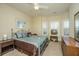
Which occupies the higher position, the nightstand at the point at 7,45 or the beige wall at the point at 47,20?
the beige wall at the point at 47,20

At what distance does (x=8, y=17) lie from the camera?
3598 millimetres

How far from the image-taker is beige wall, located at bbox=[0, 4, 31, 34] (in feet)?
10.7

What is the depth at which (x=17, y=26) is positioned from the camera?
4.32 meters

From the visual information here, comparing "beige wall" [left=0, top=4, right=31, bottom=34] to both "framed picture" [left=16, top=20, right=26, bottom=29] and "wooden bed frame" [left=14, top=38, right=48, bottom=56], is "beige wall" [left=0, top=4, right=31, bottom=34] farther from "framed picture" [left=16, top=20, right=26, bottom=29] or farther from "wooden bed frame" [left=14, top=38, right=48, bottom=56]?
"wooden bed frame" [left=14, top=38, right=48, bottom=56]

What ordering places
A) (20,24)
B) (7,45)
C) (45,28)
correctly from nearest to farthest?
(7,45)
(20,24)
(45,28)

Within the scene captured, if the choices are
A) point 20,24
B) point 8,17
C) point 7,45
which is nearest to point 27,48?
point 7,45

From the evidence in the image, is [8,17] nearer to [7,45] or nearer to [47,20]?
[7,45]

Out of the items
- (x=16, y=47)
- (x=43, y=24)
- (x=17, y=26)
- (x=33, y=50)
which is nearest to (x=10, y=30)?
(x=17, y=26)

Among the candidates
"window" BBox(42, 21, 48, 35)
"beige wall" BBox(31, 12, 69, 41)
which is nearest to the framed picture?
"beige wall" BBox(31, 12, 69, 41)

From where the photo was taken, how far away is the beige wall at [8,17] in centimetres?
327

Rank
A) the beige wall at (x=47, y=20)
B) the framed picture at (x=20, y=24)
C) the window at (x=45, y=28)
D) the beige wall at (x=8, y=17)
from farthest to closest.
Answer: the window at (x=45, y=28), the beige wall at (x=47, y=20), the framed picture at (x=20, y=24), the beige wall at (x=8, y=17)

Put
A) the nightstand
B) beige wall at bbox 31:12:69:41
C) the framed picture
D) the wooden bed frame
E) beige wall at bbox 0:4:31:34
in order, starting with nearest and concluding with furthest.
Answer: the wooden bed frame < the nightstand < beige wall at bbox 0:4:31:34 < the framed picture < beige wall at bbox 31:12:69:41

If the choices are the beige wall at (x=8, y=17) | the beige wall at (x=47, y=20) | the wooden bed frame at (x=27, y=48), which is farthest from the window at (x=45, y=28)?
the wooden bed frame at (x=27, y=48)

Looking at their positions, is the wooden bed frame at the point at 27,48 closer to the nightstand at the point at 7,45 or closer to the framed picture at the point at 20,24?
the nightstand at the point at 7,45
